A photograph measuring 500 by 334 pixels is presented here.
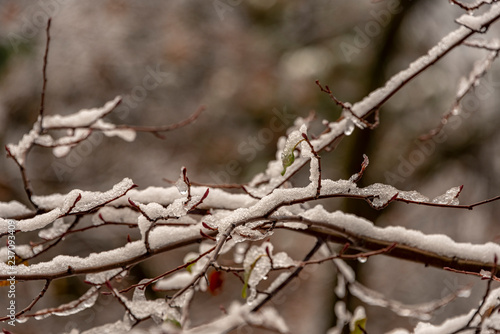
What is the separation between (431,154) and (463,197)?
631 millimetres

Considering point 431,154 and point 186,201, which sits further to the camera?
point 431,154

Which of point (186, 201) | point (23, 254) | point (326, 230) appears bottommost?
point (23, 254)

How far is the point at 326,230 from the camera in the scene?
63.2 inches

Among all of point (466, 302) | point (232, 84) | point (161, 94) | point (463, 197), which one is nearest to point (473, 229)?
point (463, 197)

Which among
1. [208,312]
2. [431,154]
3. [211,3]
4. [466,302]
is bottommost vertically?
[208,312]

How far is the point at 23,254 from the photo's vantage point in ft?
5.28

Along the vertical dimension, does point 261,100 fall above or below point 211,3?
below

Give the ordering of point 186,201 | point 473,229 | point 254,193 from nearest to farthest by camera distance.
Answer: point 186,201
point 254,193
point 473,229

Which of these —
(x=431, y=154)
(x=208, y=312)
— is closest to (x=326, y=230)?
(x=431, y=154)

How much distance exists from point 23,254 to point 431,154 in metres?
4.96

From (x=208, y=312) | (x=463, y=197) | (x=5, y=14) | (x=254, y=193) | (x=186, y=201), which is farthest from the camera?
(x=208, y=312)

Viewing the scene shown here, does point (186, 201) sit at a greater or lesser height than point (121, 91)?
greater

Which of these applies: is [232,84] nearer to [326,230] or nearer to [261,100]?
[261,100]

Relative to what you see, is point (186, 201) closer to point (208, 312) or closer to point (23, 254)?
point (23, 254)
